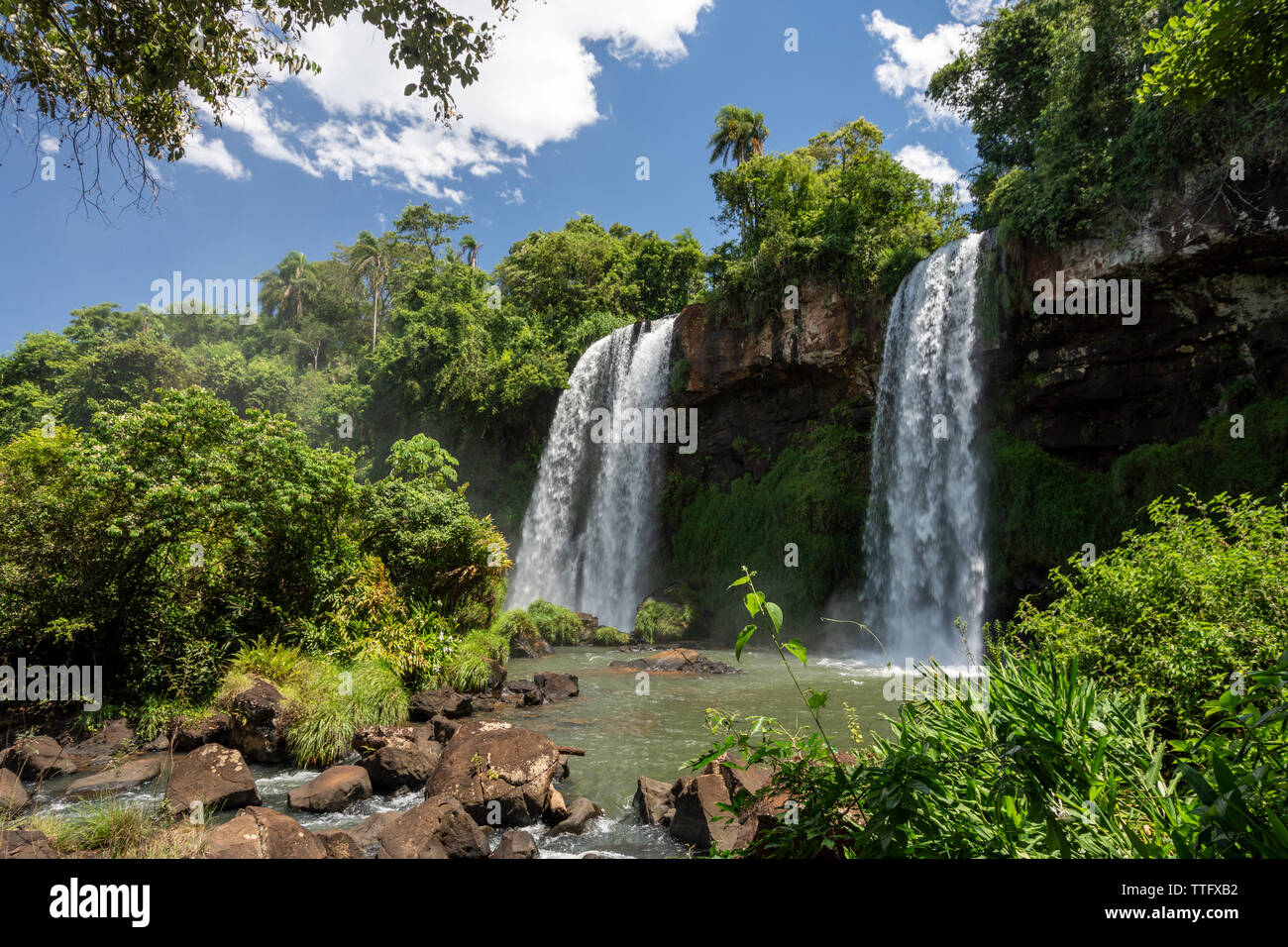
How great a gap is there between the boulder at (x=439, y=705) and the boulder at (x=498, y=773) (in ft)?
8.81

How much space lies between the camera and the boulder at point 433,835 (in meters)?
5.10

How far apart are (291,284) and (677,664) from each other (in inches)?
2211

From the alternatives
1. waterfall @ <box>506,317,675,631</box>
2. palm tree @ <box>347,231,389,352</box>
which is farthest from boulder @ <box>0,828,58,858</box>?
palm tree @ <box>347,231,389,352</box>

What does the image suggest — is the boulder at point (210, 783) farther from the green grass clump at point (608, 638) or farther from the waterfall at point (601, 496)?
the waterfall at point (601, 496)

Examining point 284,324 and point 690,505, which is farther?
point 284,324

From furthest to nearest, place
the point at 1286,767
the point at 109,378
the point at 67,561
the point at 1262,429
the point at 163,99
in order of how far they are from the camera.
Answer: the point at 109,378
the point at 1262,429
the point at 67,561
the point at 163,99
the point at 1286,767

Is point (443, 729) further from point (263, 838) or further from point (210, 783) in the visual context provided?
point (263, 838)

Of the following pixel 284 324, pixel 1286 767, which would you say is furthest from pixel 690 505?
pixel 284 324

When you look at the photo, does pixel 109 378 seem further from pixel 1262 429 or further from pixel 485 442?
pixel 1262 429

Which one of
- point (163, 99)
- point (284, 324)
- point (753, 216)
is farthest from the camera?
point (284, 324)

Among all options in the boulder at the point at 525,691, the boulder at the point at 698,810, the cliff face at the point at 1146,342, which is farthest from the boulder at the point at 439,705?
the cliff face at the point at 1146,342

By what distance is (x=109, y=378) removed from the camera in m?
36.7

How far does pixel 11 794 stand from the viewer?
581 cm

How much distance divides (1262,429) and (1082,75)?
8.30m
